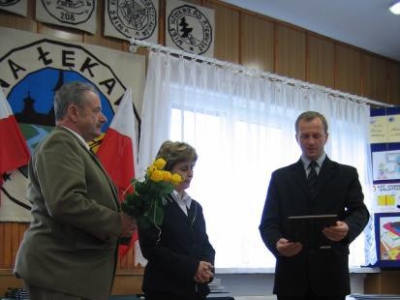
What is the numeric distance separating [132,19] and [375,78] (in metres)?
2.79

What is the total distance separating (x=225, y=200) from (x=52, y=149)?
2486 millimetres

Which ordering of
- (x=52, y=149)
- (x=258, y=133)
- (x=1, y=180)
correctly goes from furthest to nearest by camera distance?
(x=258, y=133)
(x=1, y=180)
(x=52, y=149)

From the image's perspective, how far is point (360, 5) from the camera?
4555 millimetres

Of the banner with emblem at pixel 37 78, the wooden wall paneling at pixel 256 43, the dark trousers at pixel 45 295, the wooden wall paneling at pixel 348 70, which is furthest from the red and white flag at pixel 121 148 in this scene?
the wooden wall paneling at pixel 348 70

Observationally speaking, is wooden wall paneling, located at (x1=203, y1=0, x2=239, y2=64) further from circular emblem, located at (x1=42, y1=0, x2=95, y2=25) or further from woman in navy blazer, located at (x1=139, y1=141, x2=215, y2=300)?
woman in navy blazer, located at (x1=139, y1=141, x2=215, y2=300)

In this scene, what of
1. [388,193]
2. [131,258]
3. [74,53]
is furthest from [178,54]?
[388,193]

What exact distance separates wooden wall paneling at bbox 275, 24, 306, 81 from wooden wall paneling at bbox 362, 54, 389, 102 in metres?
0.86

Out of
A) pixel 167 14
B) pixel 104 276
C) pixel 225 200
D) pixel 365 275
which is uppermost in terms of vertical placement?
pixel 167 14

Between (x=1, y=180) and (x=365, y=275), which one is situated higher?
(x=1, y=180)

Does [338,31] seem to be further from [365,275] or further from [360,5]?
[365,275]

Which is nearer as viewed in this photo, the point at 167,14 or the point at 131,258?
the point at 131,258

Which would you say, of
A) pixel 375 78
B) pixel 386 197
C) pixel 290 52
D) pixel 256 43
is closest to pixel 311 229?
pixel 256 43

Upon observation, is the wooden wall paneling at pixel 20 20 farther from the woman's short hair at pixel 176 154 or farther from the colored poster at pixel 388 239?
the colored poster at pixel 388 239

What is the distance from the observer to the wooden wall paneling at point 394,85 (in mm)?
5863
